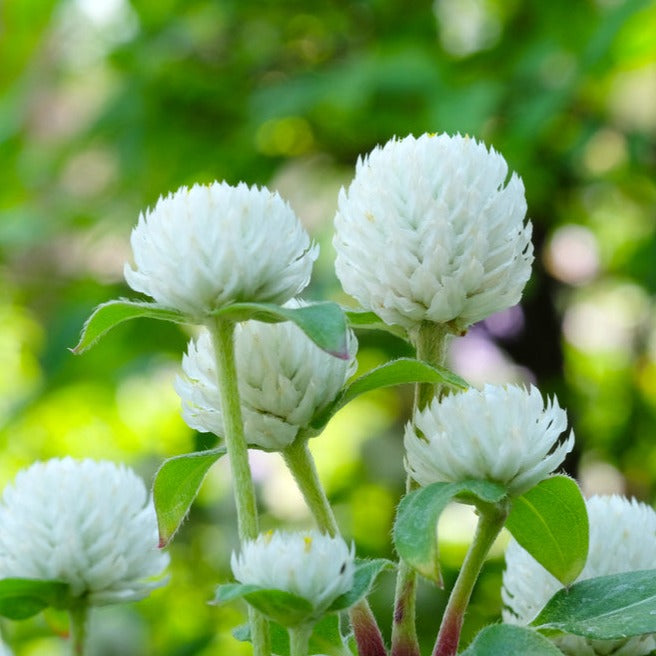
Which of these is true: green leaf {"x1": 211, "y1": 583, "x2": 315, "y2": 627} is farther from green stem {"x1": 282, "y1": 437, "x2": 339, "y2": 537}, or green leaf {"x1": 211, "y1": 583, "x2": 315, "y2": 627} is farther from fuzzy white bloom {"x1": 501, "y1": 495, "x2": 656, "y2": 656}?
fuzzy white bloom {"x1": 501, "y1": 495, "x2": 656, "y2": 656}

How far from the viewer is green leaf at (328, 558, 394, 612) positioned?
1.47ft

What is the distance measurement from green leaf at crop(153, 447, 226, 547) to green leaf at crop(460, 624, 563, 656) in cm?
14

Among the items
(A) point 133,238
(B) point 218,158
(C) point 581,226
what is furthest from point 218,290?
(C) point 581,226

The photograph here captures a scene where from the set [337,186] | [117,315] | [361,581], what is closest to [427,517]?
[361,581]

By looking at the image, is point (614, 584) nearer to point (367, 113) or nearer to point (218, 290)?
point (218, 290)

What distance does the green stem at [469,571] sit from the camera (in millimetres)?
504

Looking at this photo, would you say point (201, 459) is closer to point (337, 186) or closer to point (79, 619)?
point (79, 619)

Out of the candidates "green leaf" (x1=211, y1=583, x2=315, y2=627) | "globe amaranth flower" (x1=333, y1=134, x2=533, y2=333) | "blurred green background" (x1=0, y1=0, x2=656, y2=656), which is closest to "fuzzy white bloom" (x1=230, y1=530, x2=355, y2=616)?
"green leaf" (x1=211, y1=583, x2=315, y2=627)

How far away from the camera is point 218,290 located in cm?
47

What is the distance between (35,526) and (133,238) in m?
0.13

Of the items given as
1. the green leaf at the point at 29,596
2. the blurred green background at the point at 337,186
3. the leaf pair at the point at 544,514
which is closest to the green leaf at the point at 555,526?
the leaf pair at the point at 544,514

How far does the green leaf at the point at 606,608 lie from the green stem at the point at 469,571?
0.12 feet

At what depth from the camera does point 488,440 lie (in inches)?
19.0

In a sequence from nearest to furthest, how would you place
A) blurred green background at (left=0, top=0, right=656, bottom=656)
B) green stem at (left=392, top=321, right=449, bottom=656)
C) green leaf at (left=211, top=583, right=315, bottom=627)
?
green leaf at (left=211, top=583, right=315, bottom=627) < green stem at (left=392, top=321, right=449, bottom=656) < blurred green background at (left=0, top=0, right=656, bottom=656)
